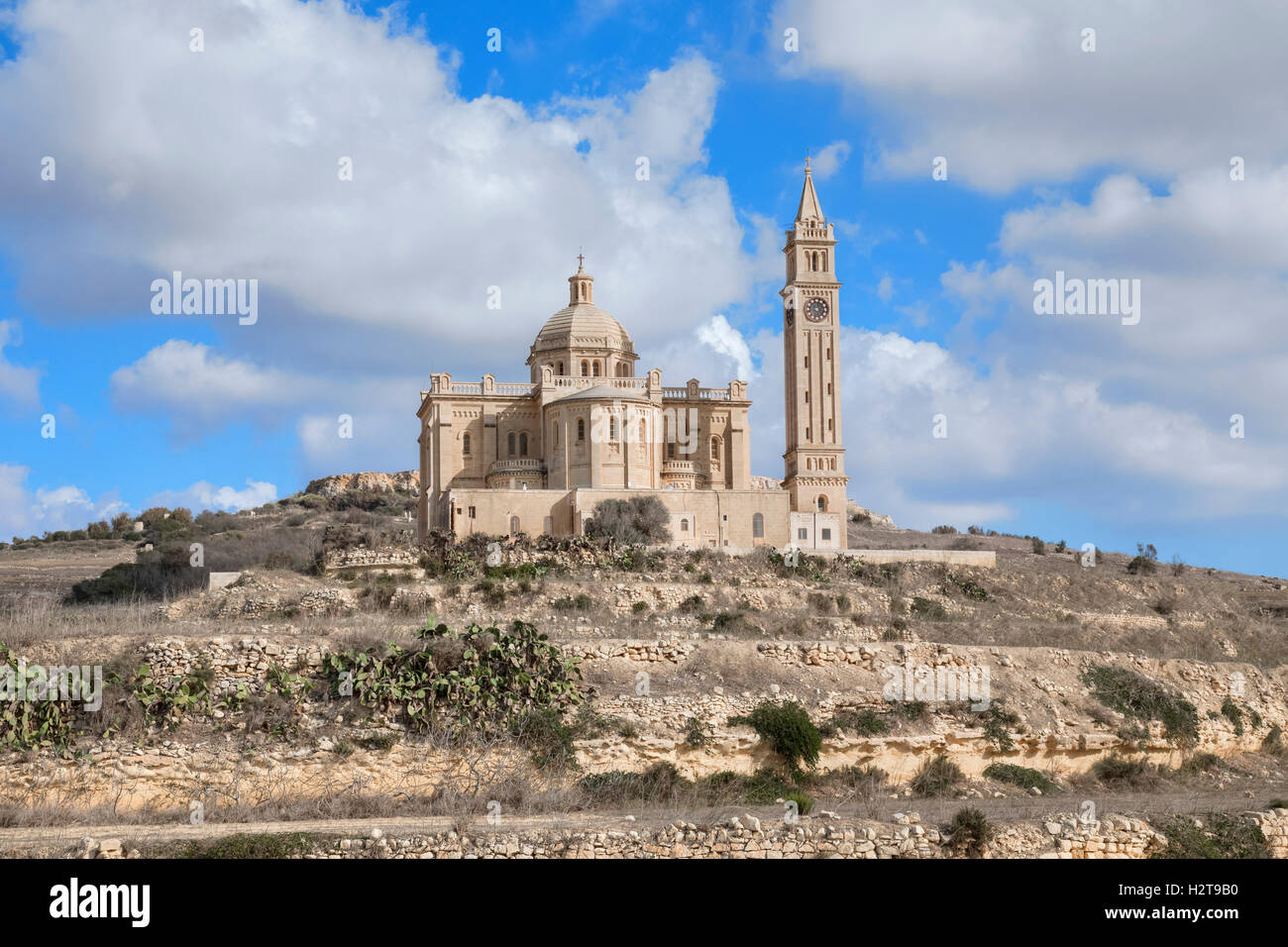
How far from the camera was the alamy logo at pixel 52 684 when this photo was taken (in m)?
22.7

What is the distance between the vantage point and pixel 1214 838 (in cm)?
1994

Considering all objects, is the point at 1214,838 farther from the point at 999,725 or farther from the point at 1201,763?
the point at 1201,763

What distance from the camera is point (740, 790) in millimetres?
23453

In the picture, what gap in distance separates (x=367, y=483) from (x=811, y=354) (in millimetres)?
63633

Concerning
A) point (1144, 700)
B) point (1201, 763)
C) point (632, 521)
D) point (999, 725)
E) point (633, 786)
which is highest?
point (632, 521)

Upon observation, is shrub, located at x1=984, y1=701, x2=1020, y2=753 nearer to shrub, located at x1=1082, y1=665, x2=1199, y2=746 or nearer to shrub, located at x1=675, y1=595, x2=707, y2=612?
shrub, located at x1=1082, y1=665, x2=1199, y2=746

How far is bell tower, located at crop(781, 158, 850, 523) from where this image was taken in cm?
5569

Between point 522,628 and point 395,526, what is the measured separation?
5572cm

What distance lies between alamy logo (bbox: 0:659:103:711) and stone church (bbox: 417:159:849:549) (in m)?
26.7

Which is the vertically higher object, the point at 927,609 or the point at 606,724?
the point at 927,609

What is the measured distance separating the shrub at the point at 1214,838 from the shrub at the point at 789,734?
277 inches
